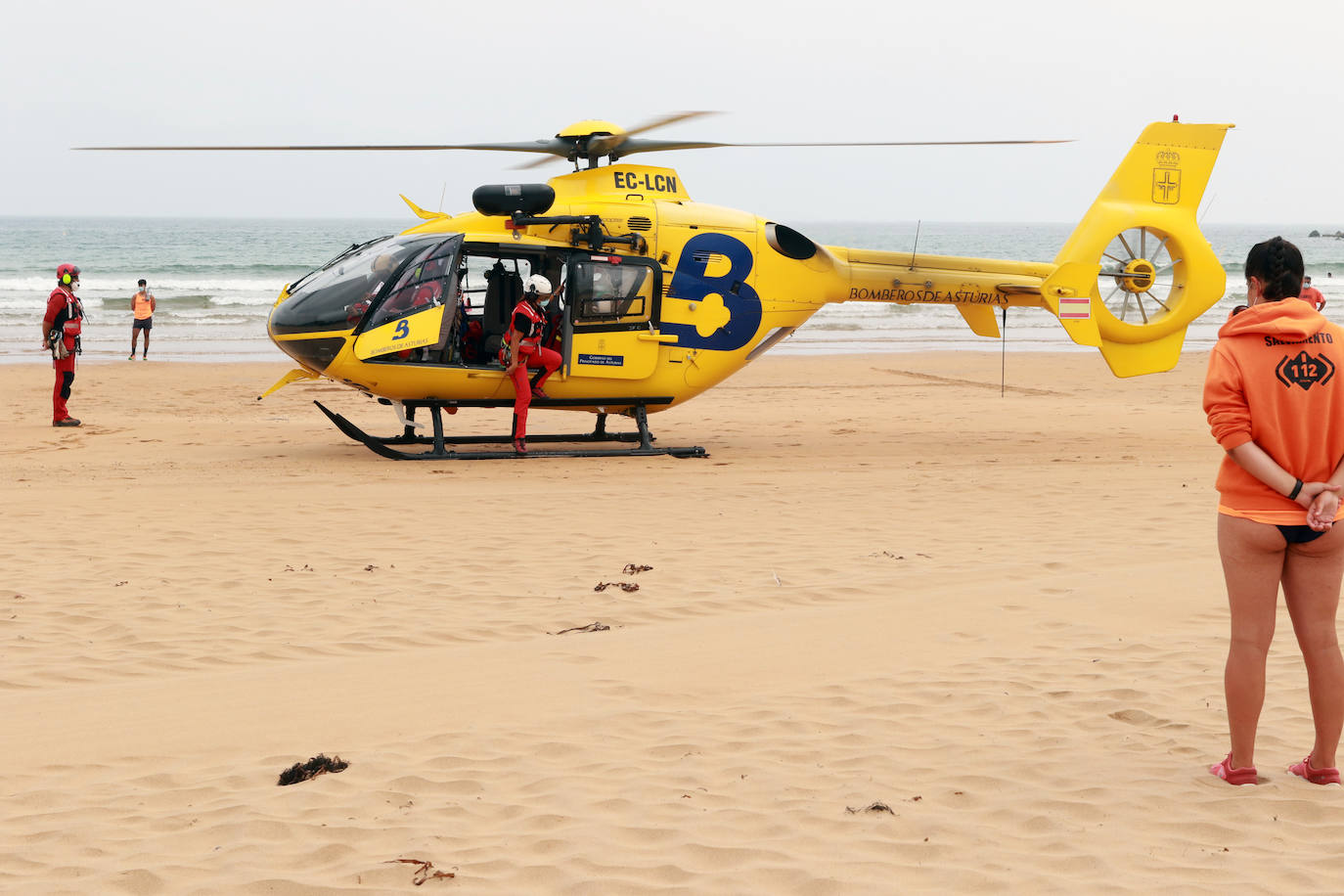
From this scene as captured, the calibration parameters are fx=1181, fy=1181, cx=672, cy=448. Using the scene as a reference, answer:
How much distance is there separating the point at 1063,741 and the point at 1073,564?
11.0 ft

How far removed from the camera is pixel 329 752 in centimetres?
507

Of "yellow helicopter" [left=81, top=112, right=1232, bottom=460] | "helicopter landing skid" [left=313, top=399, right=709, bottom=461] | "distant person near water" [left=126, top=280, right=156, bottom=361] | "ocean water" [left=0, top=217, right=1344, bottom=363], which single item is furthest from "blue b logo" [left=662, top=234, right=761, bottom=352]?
"distant person near water" [left=126, top=280, right=156, bottom=361]

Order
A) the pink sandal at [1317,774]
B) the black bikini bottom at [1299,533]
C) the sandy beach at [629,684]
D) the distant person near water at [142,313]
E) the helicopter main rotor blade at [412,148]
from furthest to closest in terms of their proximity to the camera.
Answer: the distant person near water at [142,313]
the helicopter main rotor blade at [412,148]
the pink sandal at [1317,774]
the black bikini bottom at [1299,533]
the sandy beach at [629,684]

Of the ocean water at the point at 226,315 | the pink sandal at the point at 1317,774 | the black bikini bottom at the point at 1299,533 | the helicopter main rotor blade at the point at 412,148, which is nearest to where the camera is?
the black bikini bottom at the point at 1299,533

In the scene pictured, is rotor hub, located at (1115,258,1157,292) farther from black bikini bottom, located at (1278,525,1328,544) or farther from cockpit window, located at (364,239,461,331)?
black bikini bottom, located at (1278,525,1328,544)

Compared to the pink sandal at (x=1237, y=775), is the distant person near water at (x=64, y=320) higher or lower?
higher

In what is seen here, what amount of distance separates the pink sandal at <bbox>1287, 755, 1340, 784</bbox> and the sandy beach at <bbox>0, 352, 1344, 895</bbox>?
0.30 feet

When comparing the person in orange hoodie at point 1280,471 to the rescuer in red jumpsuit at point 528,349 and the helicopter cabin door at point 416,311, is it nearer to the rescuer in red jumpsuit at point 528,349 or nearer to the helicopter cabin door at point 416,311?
the rescuer in red jumpsuit at point 528,349

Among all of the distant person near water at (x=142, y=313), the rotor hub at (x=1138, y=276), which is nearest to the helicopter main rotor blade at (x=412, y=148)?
the rotor hub at (x=1138, y=276)

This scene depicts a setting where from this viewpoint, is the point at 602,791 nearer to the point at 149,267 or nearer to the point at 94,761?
the point at 94,761

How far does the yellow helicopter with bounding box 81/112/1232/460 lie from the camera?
11.8 metres

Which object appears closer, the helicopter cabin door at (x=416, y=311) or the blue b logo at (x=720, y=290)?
the helicopter cabin door at (x=416, y=311)

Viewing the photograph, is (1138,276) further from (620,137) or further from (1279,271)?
(1279,271)

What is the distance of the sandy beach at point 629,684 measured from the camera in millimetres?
4121
